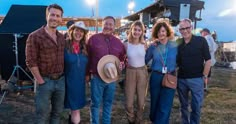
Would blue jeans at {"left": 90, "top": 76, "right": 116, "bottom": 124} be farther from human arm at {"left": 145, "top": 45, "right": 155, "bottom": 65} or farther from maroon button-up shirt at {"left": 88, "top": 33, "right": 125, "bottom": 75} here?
human arm at {"left": 145, "top": 45, "right": 155, "bottom": 65}

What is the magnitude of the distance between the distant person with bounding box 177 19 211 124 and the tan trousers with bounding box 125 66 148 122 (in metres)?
0.53

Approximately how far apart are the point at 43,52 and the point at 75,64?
57 centimetres

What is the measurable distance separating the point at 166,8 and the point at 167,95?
1557 centimetres

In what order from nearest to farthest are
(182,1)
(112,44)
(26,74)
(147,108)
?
1. (112,44)
2. (147,108)
3. (26,74)
4. (182,1)

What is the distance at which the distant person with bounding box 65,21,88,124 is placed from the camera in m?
3.64

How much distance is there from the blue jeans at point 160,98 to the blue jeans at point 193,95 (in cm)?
18

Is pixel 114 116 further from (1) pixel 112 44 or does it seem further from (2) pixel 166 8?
(2) pixel 166 8

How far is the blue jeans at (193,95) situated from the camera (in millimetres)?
4070

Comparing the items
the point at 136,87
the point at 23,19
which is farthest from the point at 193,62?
the point at 23,19

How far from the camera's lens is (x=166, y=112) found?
13.7ft

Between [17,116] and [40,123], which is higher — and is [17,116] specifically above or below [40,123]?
below

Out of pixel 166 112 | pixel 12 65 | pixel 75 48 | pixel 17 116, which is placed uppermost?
pixel 75 48

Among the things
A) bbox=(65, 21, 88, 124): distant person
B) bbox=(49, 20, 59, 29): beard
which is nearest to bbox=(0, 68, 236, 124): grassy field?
bbox=(65, 21, 88, 124): distant person

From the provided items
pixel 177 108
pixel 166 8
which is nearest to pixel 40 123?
pixel 177 108
